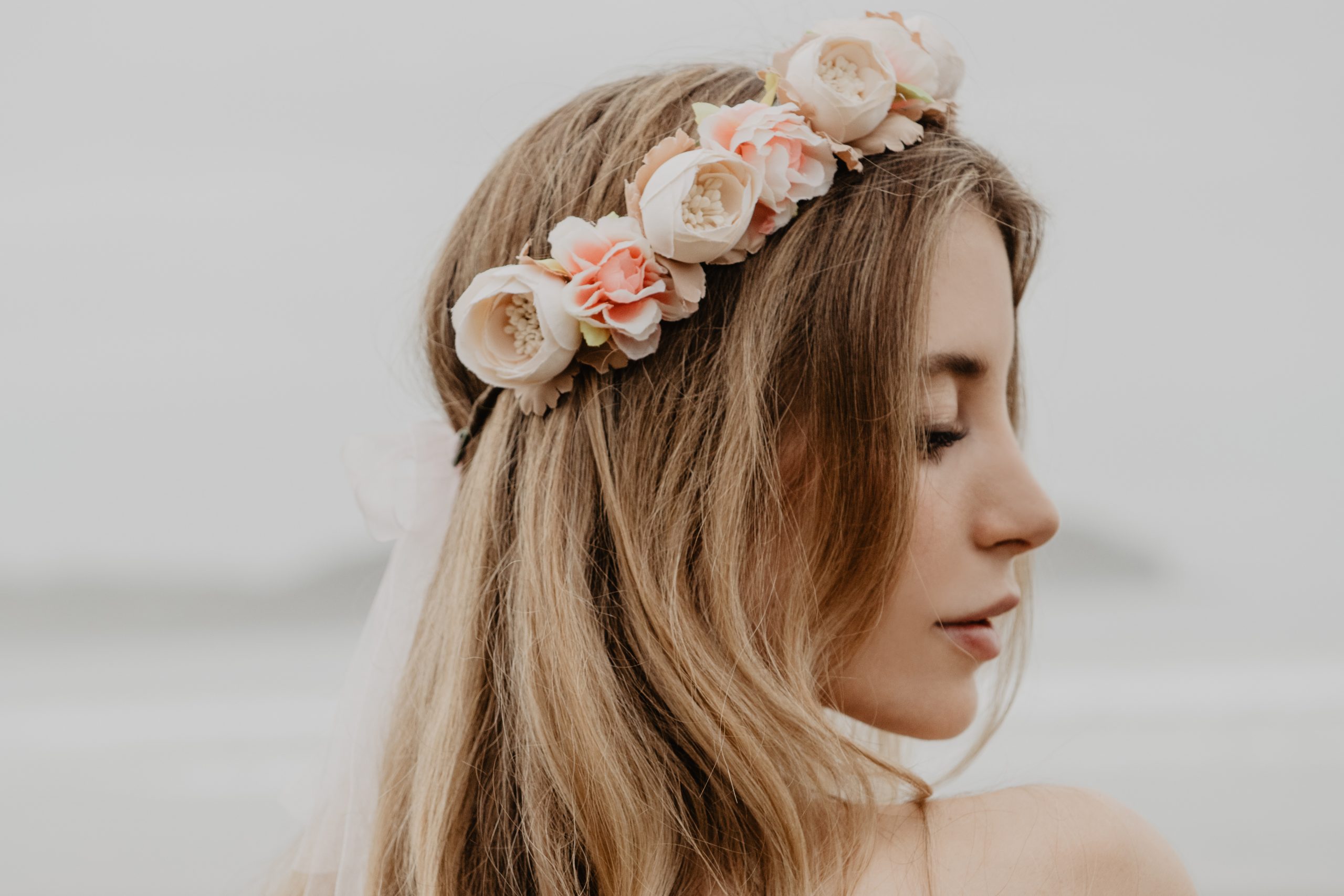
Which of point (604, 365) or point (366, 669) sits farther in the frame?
point (366, 669)

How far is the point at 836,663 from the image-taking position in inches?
38.4

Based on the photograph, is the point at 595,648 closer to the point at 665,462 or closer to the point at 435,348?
the point at 665,462

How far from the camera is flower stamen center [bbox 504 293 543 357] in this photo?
3.15 ft

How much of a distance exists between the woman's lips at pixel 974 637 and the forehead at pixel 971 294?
0.74 feet

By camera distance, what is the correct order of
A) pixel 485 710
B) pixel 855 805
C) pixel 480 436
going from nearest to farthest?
pixel 855 805
pixel 485 710
pixel 480 436

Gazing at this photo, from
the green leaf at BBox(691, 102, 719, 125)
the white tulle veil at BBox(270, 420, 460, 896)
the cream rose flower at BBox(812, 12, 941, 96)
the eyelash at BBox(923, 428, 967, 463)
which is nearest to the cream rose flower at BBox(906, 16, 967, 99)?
the cream rose flower at BBox(812, 12, 941, 96)

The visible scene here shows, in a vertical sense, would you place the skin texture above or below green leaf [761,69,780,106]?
below

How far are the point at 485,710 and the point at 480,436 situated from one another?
0.82 feet

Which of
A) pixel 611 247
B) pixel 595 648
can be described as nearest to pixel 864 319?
pixel 611 247

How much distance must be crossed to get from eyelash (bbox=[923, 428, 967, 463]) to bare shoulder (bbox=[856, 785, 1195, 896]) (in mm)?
269

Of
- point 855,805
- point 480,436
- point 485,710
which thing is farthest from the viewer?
point 480,436

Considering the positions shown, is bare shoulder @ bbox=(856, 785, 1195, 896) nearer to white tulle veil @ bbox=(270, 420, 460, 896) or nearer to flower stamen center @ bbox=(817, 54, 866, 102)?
white tulle veil @ bbox=(270, 420, 460, 896)

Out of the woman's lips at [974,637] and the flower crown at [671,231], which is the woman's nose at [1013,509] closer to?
the woman's lips at [974,637]

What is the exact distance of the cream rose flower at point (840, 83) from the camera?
1.00m
